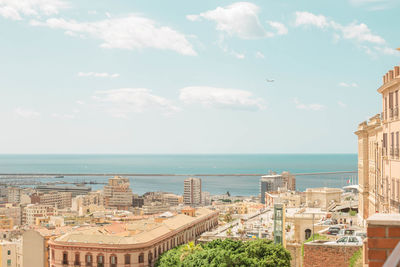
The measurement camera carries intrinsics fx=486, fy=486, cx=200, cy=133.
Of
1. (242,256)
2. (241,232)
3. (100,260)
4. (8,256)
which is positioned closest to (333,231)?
(242,256)

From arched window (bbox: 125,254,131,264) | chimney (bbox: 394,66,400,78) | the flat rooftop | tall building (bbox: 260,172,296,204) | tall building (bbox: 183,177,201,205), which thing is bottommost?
tall building (bbox: 183,177,201,205)

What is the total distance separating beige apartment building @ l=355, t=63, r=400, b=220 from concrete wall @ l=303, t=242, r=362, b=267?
120 inches

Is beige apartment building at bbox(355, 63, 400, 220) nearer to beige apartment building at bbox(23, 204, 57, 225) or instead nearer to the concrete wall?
the concrete wall

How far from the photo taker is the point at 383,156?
1836cm

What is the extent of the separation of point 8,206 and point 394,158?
298 feet

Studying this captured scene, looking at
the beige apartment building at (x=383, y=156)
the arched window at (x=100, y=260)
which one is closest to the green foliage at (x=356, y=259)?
the beige apartment building at (x=383, y=156)

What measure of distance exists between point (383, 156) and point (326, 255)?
18.4 ft

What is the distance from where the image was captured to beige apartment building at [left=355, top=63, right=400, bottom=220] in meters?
16.1

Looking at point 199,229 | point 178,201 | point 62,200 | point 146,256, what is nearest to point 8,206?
point 62,200

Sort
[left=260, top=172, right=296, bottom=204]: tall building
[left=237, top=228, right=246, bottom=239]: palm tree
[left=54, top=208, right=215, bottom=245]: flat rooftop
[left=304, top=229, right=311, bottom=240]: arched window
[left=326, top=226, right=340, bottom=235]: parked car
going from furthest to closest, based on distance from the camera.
A: [left=260, top=172, right=296, bottom=204]: tall building, [left=54, top=208, right=215, bottom=245]: flat rooftop, [left=237, top=228, right=246, bottom=239]: palm tree, [left=304, top=229, right=311, bottom=240]: arched window, [left=326, top=226, right=340, bottom=235]: parked car

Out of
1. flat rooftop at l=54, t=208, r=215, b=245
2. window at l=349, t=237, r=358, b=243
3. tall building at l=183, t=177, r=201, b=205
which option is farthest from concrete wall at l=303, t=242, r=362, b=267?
tall building at l=183, t=177, r=201, b=205

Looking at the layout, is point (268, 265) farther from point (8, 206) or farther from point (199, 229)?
point (8, 206)

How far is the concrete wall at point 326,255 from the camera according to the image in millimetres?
14531

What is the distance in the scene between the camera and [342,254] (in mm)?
14609
